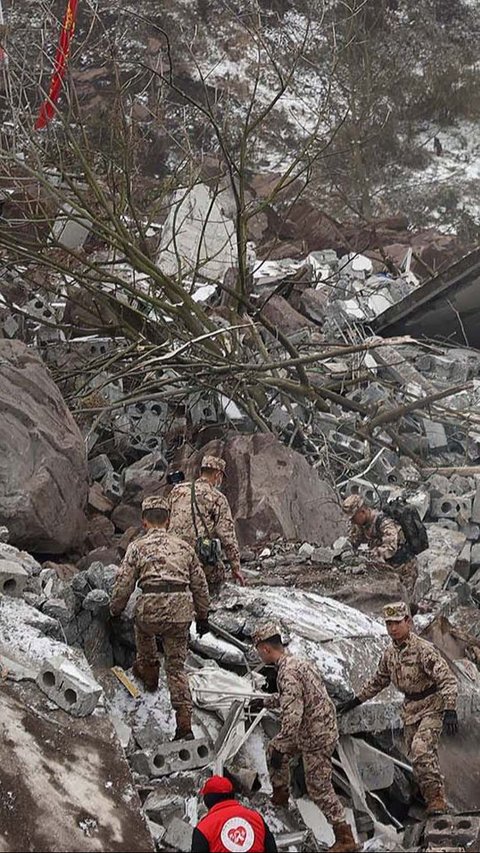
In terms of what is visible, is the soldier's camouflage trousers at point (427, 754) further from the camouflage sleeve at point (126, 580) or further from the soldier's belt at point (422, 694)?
the camouflage sleeve at point (126, 580)

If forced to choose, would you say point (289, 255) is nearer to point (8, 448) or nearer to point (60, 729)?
point (8, 448)

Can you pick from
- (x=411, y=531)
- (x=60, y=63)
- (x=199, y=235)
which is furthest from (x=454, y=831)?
(x=199, y=235)

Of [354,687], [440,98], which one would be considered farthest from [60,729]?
[440,98]

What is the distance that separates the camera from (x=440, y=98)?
24266 mm

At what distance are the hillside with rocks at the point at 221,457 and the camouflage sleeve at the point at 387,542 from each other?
17 centimetres

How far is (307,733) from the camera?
4457 mm

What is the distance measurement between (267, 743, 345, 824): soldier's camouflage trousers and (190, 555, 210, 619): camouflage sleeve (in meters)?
0.93

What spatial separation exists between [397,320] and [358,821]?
336 inches

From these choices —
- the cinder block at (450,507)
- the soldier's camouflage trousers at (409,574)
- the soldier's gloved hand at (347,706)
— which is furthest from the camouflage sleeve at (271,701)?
the cinder block at (450,507)

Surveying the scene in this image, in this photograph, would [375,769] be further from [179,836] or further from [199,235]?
[199,235]

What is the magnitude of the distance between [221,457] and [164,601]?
13.5ft

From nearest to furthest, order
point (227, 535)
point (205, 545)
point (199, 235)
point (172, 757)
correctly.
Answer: point (172, 757)
point (205, 545)
point (227, 535)
point (199, 235)

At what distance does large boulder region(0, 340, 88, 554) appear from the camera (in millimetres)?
7086

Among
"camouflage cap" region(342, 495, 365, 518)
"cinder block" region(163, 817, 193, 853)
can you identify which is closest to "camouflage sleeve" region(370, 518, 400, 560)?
"camouflage cap" region(342, 495, 365, 518)
